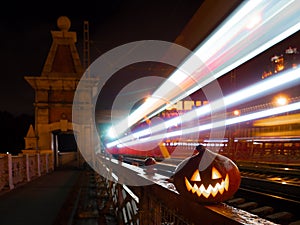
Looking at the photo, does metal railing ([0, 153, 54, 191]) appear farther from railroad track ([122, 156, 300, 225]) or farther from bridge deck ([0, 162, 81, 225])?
railroad track ([122, 156, 300, 225])

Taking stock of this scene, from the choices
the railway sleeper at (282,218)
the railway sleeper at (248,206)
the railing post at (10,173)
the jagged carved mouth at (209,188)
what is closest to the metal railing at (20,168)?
the railing post at (10,173)

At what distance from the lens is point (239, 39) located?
9789 millimetres

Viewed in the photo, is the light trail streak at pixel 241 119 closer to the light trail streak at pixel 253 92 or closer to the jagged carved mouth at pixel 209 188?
the light trail streak at pixel 253 92

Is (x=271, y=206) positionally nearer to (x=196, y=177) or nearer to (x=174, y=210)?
(x=174, y=210)

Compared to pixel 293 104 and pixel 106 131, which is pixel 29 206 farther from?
pixel 106 131

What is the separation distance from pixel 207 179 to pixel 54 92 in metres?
28.3

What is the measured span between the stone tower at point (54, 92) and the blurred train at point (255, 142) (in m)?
8.24

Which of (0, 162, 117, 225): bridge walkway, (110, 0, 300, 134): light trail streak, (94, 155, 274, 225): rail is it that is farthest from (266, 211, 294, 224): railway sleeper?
(110, 0, 300, 134): light trail streak

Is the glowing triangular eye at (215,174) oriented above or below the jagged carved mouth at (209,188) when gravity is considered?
above

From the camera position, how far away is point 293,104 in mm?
12281

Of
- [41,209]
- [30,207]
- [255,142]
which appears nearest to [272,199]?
[41,209]

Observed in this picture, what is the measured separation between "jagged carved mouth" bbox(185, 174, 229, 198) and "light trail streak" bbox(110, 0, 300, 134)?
5772mm

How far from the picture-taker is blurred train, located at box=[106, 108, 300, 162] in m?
14.1

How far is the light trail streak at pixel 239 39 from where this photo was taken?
7.76 m
